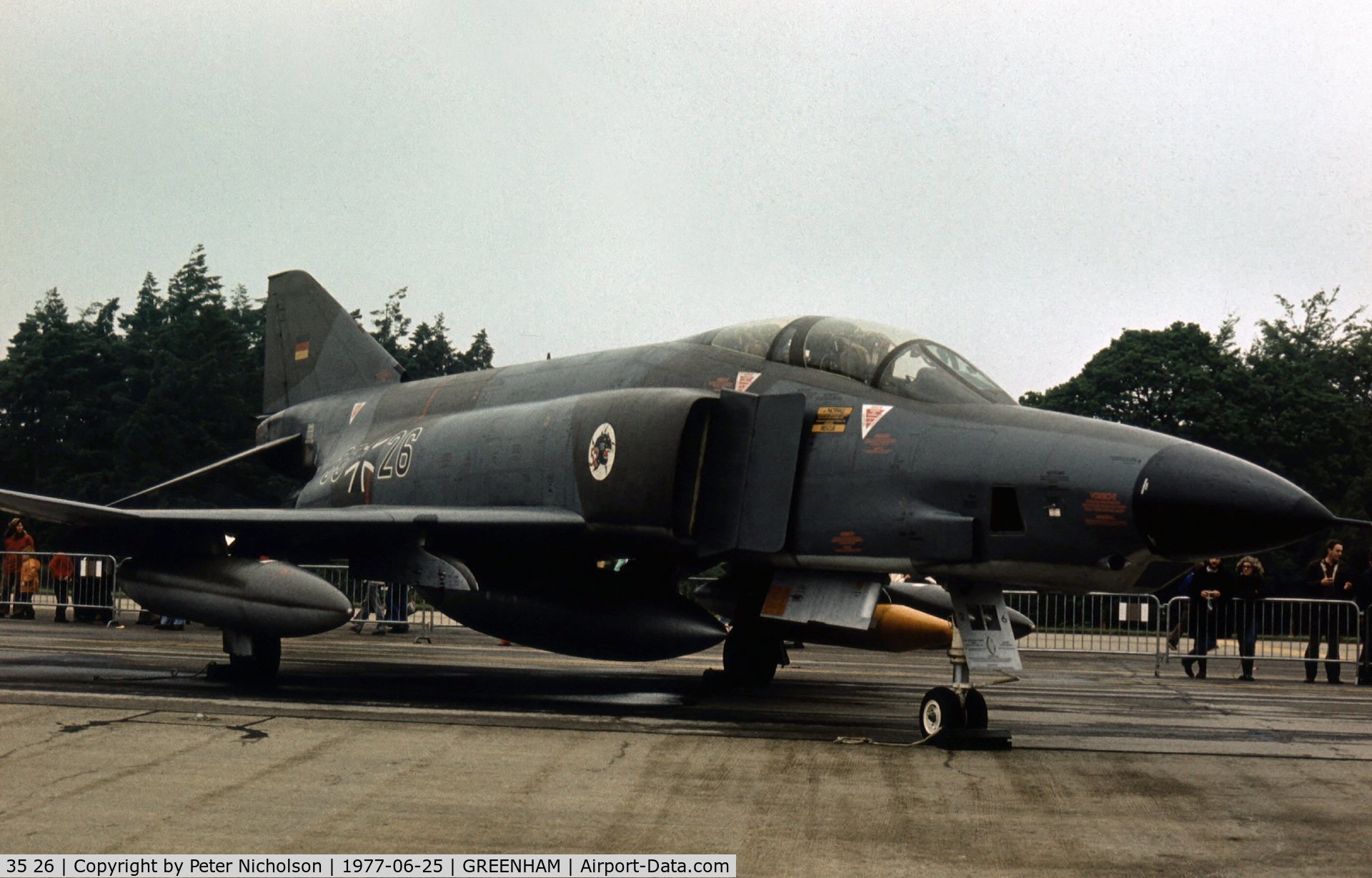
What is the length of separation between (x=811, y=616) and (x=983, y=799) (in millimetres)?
3098

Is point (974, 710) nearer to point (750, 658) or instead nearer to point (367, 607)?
point (750, 658)

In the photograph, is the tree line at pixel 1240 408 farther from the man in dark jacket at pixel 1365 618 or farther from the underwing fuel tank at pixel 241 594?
the underwing fuel tank at pixel 241 594

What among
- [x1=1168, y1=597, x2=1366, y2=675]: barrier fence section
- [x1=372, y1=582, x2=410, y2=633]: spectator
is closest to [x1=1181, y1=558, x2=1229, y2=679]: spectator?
[x1=1168, y1=597, x2=1366, y2=675]: barrier fence section

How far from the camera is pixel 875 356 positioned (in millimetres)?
10742

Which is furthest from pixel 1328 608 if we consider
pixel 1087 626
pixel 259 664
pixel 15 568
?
pixel 15 568

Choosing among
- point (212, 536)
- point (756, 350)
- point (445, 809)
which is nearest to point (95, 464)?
point (212, 536)

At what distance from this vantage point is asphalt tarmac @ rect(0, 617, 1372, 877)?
19.6 ft

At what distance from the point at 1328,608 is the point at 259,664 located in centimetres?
1402

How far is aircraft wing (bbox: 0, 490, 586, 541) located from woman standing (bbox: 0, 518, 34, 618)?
1140 cm

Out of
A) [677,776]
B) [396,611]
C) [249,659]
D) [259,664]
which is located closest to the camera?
[677,776]

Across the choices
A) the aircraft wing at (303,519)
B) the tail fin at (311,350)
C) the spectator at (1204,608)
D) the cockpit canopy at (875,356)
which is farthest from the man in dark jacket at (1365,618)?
the tail fin at (311,350)

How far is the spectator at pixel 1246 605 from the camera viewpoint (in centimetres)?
1791

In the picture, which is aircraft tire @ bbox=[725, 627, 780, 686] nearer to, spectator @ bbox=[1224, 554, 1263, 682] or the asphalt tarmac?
the asphalt tarmac

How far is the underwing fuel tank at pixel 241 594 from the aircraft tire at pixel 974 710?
5224mm
